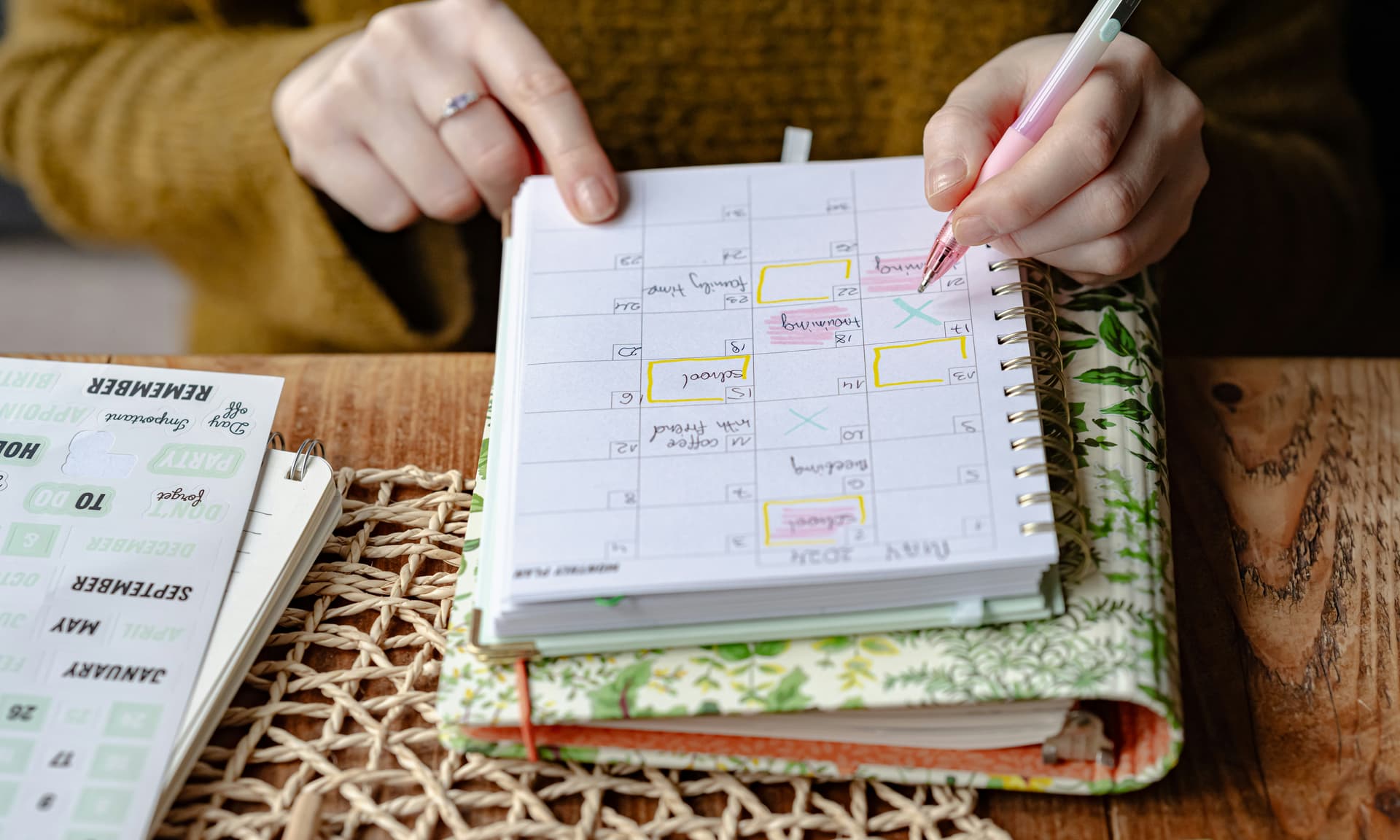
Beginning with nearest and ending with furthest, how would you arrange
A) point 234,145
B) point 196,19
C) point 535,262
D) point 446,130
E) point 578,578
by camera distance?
point 578,578 < point 535,262 < point 446,130 < point 234,145 < point 196,19

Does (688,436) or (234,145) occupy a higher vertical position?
(234,145)

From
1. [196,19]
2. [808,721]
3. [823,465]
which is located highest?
[196,19]

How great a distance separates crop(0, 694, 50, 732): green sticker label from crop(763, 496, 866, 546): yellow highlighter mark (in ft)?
1.08

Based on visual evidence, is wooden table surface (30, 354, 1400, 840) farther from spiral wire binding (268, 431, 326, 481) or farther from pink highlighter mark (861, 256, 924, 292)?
pink highlighter mark (861, 256, 924, 292)

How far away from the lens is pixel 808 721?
44 cm

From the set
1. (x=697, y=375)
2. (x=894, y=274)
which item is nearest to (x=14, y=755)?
(x=697, y=375)

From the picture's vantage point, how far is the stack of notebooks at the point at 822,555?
0.43 meters

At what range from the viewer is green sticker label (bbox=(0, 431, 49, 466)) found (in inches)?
20.6

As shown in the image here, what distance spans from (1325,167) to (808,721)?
709 mm

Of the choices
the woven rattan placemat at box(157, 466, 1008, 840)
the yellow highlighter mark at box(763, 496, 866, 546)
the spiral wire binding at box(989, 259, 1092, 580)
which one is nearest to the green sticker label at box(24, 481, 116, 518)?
the woven rattan placemat at box(157, 466, 1008, 840)

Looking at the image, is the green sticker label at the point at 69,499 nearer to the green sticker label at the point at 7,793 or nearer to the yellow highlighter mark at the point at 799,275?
the green sticker label at the point at 7,793

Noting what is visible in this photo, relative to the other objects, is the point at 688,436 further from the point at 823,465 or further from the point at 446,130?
the point at 446,130

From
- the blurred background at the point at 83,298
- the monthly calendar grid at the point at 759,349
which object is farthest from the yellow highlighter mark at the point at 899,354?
the blurred background at the point at 83,298

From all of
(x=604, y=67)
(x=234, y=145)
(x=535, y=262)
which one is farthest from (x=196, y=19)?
(x=535, y=262)
